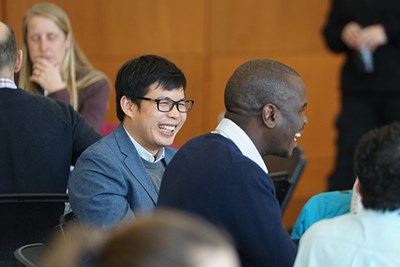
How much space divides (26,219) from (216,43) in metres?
3.91

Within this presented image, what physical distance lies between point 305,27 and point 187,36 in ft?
2.89

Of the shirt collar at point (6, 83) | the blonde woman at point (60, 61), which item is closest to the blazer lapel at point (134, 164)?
the shirt collar at point (6, 83)

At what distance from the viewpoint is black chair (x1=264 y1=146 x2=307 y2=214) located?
3.47 m

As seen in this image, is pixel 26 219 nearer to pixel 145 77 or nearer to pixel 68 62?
pixel 145 77

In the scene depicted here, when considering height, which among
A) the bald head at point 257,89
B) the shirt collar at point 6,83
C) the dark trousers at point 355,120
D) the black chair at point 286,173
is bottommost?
the dark trousers at point 355,120

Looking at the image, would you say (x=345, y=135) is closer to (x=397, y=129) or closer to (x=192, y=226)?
(x=397, y=129)

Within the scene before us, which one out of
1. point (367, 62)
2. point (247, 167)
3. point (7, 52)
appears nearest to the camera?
point (247, 167)

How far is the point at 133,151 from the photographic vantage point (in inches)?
114

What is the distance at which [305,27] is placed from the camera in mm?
6602

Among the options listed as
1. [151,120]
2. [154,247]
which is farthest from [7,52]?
[154,247]

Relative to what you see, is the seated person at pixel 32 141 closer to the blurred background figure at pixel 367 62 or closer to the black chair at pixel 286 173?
the black chair at pixel 286 173

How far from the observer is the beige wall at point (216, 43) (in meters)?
6.33

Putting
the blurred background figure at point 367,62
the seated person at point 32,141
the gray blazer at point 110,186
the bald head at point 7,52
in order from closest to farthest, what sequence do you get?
Result: the gray blazer at point 110,186, the seated person at point 32,141, the bald head at point 7,52, the blurred background figure at point 367,62

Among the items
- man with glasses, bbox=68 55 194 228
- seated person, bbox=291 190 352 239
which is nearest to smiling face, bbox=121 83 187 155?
man with glasses, bbox=68 55 194 228
